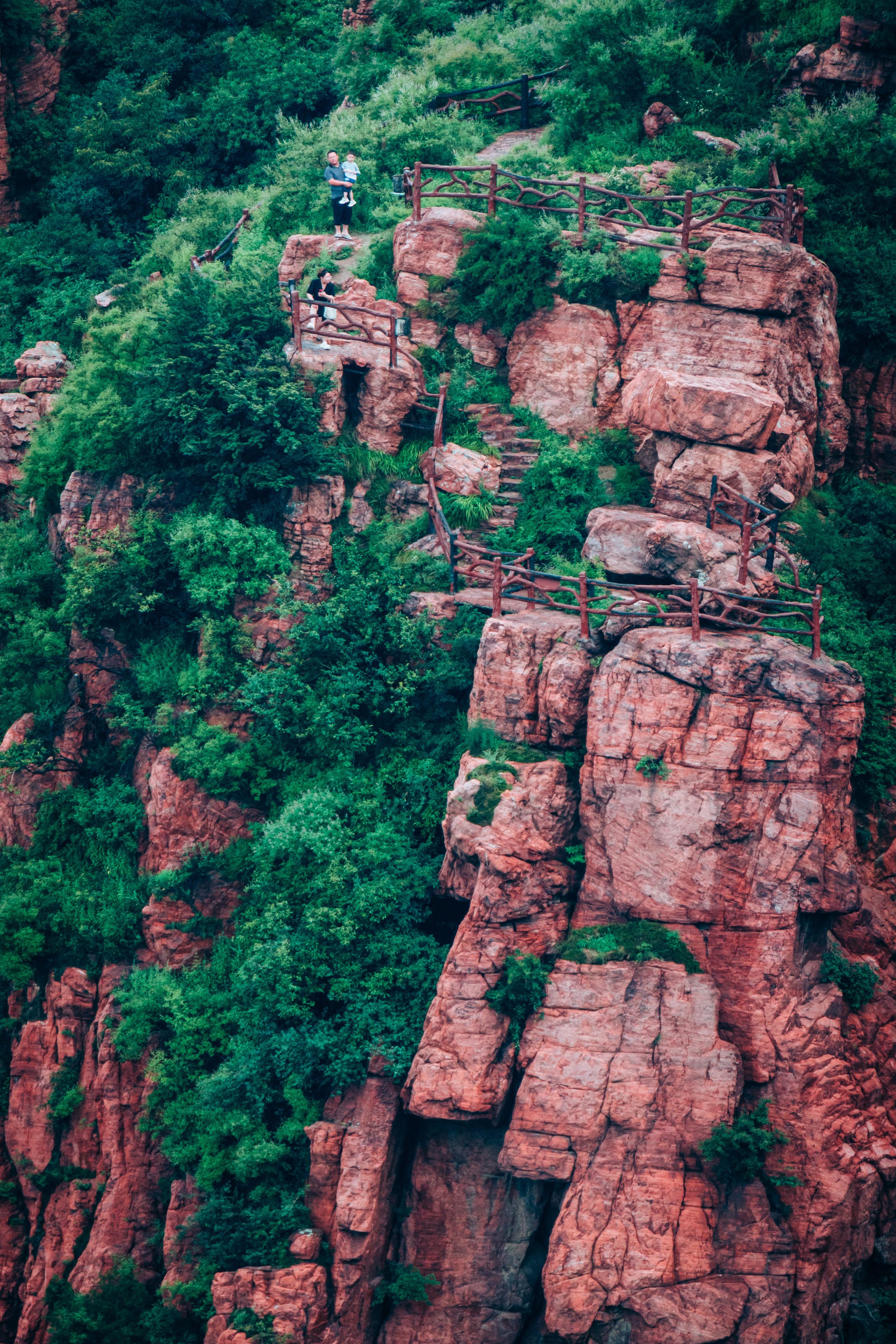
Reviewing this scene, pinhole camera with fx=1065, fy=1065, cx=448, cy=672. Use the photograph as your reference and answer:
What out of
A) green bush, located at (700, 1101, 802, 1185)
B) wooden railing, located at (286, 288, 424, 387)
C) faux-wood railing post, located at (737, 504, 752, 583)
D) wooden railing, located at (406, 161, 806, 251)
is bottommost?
green bush, located at (700, 1101, 802, 1185)

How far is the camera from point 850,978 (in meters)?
14.1

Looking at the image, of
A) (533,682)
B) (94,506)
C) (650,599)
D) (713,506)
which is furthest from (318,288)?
(650,599)

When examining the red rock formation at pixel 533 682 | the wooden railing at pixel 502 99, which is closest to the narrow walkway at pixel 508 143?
the wooden railing at pixel 502 99

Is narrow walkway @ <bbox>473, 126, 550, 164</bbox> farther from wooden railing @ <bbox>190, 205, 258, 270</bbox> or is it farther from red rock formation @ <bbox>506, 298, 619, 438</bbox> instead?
wooden railing @ <bbox>190, 205, 258, 270</bbox>

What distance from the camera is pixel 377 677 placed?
16.8m

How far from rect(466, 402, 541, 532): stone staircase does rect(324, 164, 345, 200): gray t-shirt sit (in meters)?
5.78

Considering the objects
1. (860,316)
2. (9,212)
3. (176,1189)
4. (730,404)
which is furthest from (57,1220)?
(9,212)

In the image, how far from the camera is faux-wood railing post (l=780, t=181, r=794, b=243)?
1891cm

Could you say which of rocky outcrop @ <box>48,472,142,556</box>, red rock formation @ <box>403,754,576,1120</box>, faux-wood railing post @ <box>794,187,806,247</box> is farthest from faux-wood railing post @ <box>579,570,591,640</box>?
faux-wood railing post @ <box>794,187,806,247</box>

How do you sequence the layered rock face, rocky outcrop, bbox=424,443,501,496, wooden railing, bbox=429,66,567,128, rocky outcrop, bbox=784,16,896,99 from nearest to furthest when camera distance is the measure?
the layered rock face < rocky outcrop, bbox=424,443,501,496 < rocky outcrop, bbox=784,16,896,99 < wooden railing, bbox=429,66,567,128

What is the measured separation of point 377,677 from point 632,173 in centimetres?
1133

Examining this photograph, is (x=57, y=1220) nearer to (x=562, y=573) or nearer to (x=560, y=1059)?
(x=560, y=1059)

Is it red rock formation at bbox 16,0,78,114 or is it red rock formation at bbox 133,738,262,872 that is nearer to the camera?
red rock formation at bbox 133,738,262,872

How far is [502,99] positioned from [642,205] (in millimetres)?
6907
